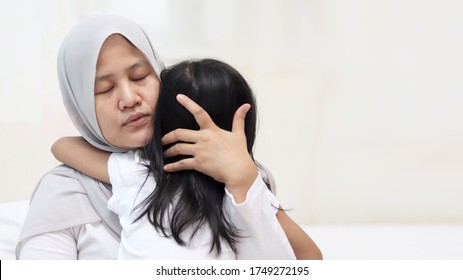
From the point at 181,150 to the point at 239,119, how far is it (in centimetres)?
13

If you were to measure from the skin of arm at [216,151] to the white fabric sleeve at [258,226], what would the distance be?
0.02 m

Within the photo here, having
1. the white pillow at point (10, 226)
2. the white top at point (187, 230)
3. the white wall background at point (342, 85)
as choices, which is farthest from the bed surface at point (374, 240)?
the white top at point (187, 230)

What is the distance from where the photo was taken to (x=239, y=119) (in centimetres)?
124

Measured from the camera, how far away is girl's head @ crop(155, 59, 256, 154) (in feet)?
4.05

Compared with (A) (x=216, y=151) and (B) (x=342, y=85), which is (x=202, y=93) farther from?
(B) (x=342, y=85)

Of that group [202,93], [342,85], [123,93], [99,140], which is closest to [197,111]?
[202,93]

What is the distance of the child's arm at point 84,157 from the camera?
4.29 ft

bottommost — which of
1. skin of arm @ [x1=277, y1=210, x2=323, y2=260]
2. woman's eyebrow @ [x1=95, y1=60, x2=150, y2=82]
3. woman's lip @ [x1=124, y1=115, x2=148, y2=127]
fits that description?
skin of arm @ [x1=277, y1=210, x2=323, y2=260]

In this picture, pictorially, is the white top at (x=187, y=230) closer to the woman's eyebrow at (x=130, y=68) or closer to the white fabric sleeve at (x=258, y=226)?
the white fabric sleeve at (x=258, y=226)

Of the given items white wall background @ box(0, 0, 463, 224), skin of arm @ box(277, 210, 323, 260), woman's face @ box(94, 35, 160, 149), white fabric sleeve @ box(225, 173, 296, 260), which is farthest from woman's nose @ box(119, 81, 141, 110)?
white wall background @ box(0, 0, 463, 224)

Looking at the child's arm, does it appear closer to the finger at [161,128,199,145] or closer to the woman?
the woman

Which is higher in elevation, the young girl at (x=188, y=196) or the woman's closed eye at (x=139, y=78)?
the woman's closed eye at (x=139, y=78)

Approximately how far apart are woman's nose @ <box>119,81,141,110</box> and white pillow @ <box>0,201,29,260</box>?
783mm

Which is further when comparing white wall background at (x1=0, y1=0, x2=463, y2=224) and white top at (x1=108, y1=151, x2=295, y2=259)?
white wall background at (x1=0, y1=0, x2=463, y2=224)
